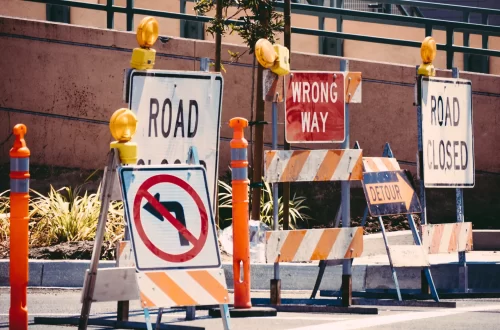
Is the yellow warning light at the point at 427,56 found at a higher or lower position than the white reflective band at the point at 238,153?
higher

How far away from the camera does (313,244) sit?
1051cm

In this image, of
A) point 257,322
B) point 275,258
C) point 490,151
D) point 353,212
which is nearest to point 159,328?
point 257,322

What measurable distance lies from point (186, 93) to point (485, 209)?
842 cm

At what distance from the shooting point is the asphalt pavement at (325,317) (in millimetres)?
9281

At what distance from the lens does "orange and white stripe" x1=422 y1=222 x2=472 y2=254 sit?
11.7m

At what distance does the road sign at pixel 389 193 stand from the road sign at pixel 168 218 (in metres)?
3.34

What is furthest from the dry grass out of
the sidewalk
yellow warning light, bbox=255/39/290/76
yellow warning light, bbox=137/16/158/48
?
yellow warning light, bbox=137/16/158/48

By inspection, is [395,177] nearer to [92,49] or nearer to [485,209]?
[485,209]

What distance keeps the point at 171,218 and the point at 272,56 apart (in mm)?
2884

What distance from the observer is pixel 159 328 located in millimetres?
8867

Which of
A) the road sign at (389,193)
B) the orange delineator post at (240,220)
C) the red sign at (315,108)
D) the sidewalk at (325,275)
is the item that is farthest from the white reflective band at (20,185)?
the sidewalk at (325,275)

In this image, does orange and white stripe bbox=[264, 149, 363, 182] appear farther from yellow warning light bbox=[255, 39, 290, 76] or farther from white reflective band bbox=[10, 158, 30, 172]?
white reflective band bbox=[10, 158, 30, 172]

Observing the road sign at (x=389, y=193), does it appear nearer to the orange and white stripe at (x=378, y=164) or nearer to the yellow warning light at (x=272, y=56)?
the orange and white stripe at (x=378, y=164)

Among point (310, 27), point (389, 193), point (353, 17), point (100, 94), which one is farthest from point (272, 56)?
point (310, 27)
